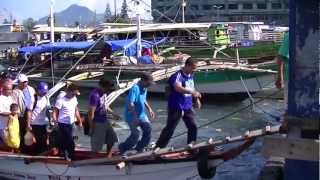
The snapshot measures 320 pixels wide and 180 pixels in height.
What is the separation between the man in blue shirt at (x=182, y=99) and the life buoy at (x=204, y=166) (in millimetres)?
1630

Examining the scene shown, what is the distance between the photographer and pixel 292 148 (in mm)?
6723

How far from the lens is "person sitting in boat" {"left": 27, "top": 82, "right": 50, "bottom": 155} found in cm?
1167

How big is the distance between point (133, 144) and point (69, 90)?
1.58 meters

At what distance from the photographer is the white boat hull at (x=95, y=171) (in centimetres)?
1034

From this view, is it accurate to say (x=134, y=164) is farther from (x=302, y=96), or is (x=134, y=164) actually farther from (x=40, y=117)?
(x=302, y=96)

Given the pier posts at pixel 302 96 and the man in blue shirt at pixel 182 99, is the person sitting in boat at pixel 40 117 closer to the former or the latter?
the man in blue shirt at pixel 182 99

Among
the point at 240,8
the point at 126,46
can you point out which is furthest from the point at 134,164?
the point at 240,8

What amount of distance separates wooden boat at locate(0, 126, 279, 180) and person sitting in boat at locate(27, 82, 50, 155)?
1.65 ft

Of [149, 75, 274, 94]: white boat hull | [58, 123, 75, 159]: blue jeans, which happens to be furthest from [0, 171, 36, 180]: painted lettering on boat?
[149, 75, 274, 94]: white boat hull

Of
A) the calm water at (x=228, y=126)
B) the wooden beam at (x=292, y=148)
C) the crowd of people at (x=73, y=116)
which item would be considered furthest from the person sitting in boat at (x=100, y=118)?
the wooden beam at (x=292, y=148)

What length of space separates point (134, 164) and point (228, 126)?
1269 centimetres

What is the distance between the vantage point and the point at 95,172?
1109 cm

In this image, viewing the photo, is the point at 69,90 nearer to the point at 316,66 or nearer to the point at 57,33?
the point at 316,66

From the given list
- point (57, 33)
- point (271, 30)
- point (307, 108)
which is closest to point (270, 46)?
point (271, 30)
